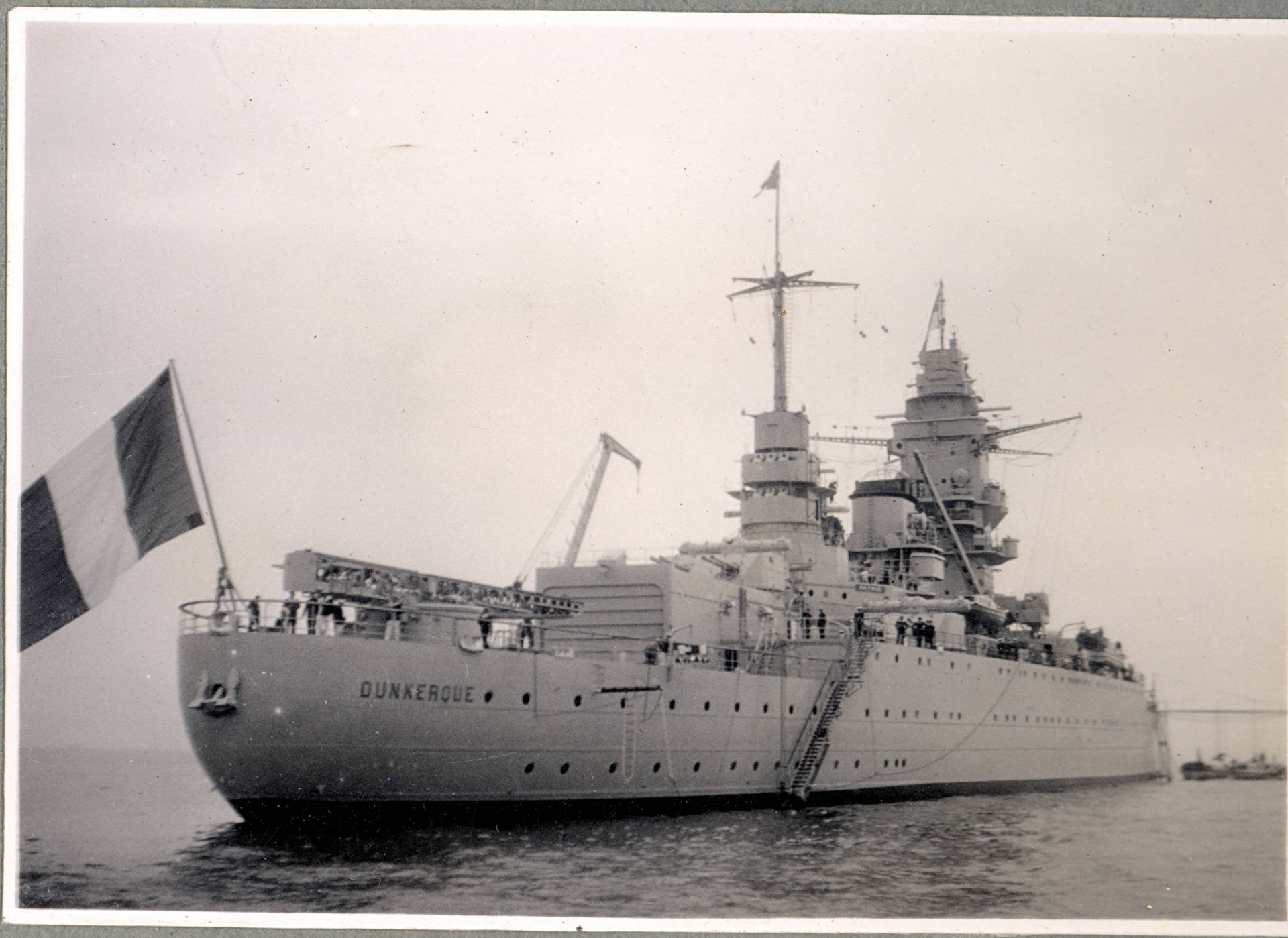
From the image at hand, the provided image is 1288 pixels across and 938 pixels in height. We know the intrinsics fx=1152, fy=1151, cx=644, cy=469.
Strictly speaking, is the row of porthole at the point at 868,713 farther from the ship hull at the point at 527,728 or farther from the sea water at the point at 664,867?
the sea water at the point at 664,867

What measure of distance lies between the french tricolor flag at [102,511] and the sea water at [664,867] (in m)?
1.99

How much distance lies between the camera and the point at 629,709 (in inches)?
796

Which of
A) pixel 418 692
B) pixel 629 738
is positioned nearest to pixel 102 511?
pixel 418 692

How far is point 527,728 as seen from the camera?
731 inches

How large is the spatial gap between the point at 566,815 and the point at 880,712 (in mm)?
9659

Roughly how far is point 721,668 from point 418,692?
803 cm

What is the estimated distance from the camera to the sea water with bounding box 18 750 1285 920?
1398 cm

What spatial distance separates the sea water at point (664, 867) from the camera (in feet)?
45.9

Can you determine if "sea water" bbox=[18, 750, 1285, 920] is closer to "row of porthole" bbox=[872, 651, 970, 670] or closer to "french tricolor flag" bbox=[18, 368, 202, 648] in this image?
"french tricolor flag" bbox=[18, 368, 202, 648]

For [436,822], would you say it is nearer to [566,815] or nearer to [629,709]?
[566,815]

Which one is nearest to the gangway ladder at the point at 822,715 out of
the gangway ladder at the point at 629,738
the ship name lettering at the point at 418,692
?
the gangway ladder at the point at 629,738

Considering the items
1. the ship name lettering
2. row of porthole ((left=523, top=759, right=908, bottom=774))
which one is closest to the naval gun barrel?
row of porthole ((left=523, top=759, right=908, bottom=774))

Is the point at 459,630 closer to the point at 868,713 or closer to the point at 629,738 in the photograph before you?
the point at 629,738

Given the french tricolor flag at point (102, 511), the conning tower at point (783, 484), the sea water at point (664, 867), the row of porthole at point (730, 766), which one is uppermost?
the conning tower at point (783, 484)
